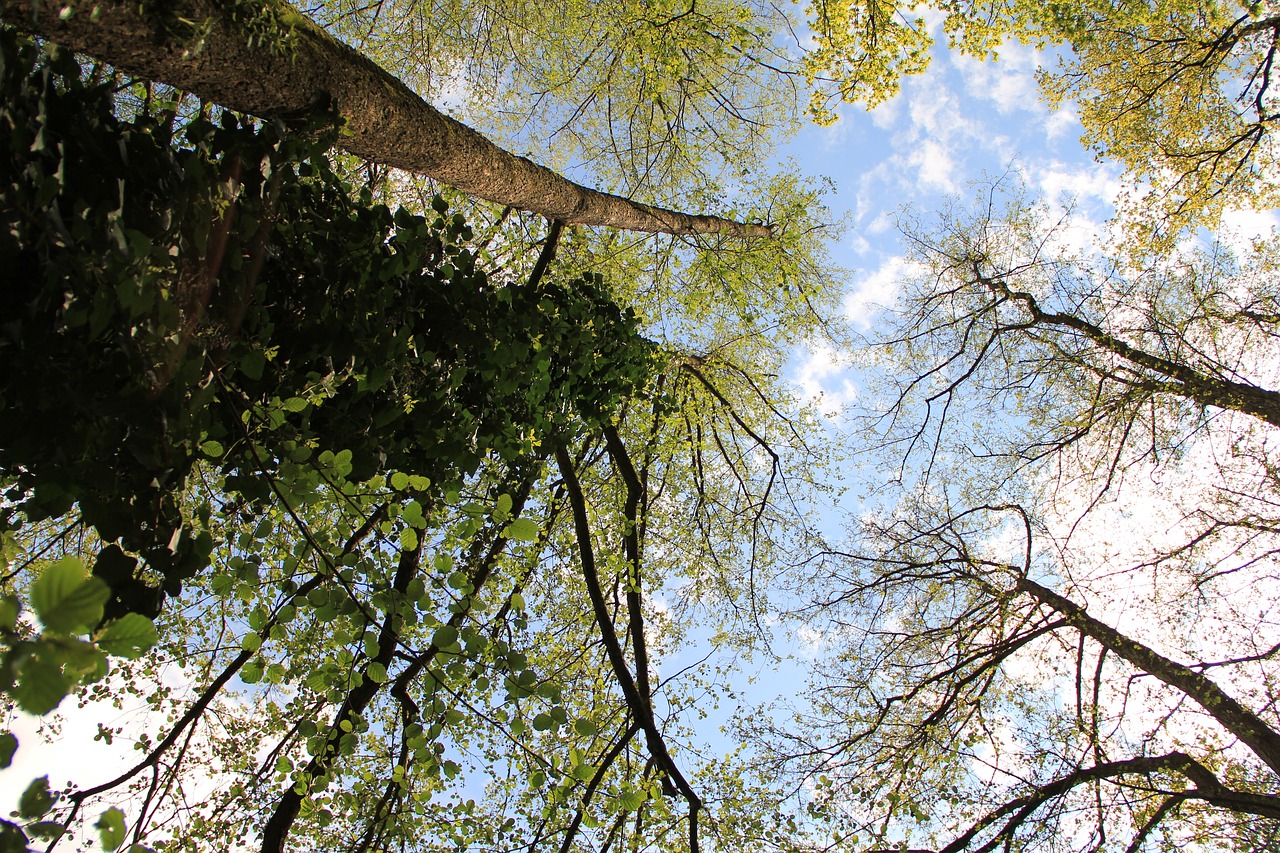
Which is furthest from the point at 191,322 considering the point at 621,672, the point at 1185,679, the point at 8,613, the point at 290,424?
the point at 1185,679

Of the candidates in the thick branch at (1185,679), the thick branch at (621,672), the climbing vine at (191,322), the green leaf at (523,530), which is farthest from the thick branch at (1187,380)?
the green leaf at (523,530)

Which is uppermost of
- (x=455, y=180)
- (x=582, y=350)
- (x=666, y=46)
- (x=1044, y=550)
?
(x=666, y=46)

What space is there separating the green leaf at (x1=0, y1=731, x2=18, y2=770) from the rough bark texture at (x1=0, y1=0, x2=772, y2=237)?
72.5 inches

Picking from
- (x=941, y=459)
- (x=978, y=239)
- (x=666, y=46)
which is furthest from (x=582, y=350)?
(x=978, y=239)

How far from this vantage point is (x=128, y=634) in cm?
68

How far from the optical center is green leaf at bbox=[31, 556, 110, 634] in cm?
48

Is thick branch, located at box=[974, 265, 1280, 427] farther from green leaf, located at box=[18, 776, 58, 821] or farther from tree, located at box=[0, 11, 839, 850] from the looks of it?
green leaf, located at box=[18, 776, 58, 821]

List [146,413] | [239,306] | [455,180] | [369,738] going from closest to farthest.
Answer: [146,413] < [239,306] < [455,180] < [369,738]

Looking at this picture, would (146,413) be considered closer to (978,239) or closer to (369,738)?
(369,738)

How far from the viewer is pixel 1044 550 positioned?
780 centimetres

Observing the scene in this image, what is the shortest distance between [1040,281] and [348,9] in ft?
27.5

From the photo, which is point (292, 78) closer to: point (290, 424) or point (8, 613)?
point (290, 424)

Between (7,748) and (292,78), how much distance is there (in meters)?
2.53

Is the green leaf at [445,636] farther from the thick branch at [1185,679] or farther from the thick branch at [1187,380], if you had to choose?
the thick branch at [1187,380]
